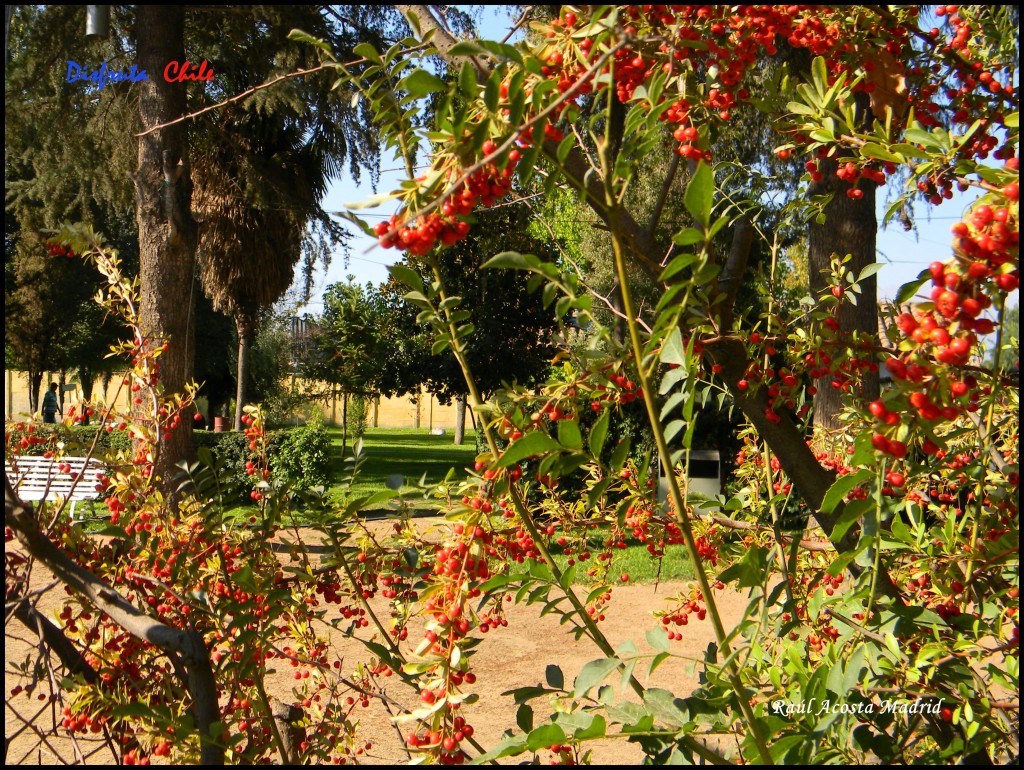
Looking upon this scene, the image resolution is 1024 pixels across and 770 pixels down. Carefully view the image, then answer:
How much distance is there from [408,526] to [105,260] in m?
1.16

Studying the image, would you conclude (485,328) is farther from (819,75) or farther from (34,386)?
(34,386)

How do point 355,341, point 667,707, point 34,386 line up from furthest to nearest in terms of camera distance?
point 34,386, point 355,341, point 667,707

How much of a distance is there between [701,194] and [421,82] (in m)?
0.35

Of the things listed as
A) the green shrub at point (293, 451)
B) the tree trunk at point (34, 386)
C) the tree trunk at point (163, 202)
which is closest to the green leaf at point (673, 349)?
the tree trunk at point (163, 202)

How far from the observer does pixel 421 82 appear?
2.89ft

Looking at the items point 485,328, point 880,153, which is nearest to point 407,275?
point 880,153

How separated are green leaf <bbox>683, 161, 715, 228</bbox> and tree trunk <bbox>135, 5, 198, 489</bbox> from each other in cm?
668


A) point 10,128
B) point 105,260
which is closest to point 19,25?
point 10,128

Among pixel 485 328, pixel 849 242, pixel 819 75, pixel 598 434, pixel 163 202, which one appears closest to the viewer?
pixel 598 434

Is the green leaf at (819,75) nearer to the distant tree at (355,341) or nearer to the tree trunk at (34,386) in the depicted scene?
the distant tree at (355,341)

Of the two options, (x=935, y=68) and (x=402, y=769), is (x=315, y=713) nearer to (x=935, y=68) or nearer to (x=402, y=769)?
(x=402, y=769)

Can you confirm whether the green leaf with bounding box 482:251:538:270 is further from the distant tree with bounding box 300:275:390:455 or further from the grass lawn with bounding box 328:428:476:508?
the distant tree with bounding box 300:275:390:455

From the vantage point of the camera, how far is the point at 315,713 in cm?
225

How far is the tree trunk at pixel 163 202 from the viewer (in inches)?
272
